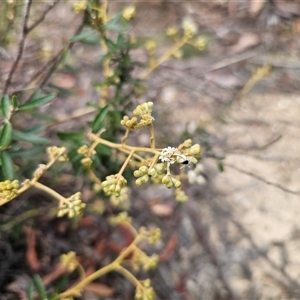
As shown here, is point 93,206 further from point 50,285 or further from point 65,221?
point 50,285

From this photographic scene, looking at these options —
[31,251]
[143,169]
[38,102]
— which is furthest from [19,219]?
[143,169]

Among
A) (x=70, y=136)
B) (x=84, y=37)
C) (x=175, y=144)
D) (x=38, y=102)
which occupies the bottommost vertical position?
(x=175, y=144)

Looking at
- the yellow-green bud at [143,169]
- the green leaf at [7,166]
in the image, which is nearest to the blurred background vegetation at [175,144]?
the green leaf at [7,166]

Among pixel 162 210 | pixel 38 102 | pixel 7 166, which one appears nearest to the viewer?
pixel 7 166

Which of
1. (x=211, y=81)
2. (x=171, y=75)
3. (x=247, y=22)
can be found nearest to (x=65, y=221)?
(x=171, y=75)

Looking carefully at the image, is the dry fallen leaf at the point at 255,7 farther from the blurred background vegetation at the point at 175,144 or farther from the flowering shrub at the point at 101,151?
the flowering shrub at the point at 101,151

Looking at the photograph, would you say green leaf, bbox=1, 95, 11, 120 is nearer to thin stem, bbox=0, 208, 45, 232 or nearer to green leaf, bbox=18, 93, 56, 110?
green leaf, bbox=18, 93, 56, 110

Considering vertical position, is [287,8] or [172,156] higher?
[172,156]

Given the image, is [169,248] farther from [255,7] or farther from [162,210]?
[255,7]

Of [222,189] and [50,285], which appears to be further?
[222,189]
